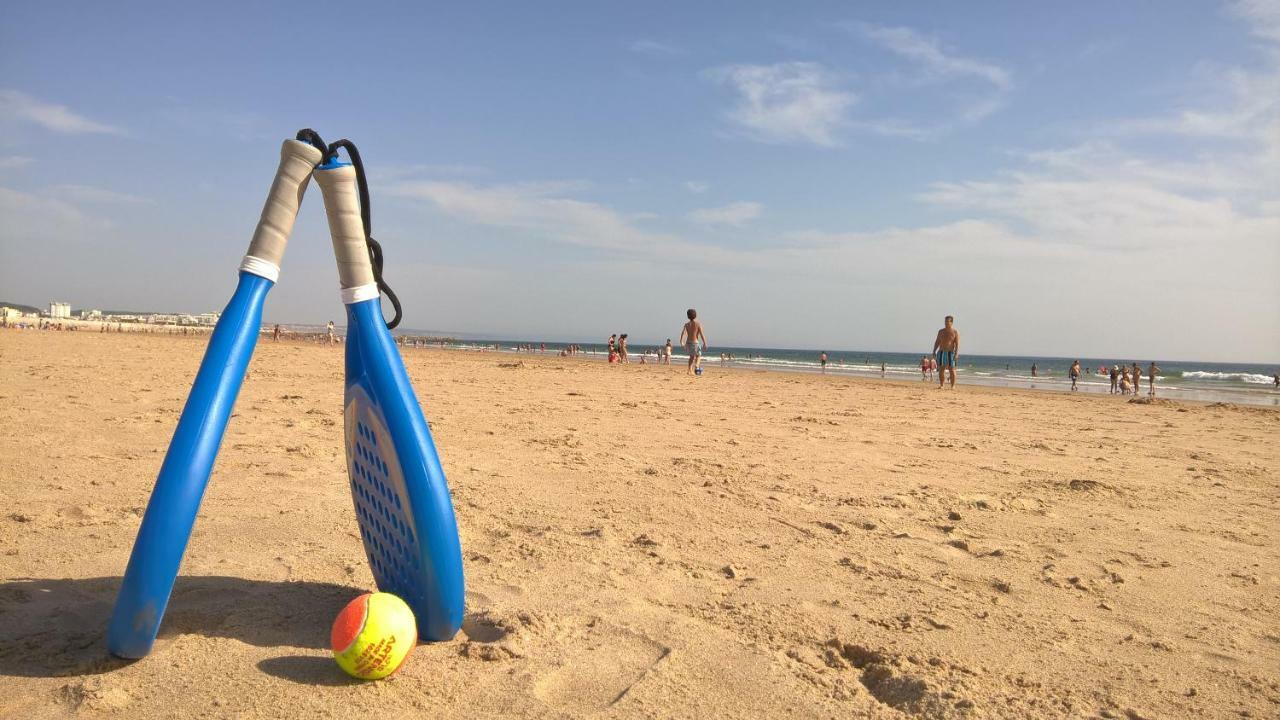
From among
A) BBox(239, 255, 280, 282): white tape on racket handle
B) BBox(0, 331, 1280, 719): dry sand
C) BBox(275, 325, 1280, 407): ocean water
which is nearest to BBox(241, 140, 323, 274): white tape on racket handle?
BBox(239, 255, 280, 282): white tape on racket handle

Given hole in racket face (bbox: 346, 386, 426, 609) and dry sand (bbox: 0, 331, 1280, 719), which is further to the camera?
hole in racket face (bbox: 346, 386, 426, 609)

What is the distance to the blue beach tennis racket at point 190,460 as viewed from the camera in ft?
8.21

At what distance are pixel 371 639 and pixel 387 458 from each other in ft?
2.15

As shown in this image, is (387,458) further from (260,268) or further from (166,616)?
(166,616)

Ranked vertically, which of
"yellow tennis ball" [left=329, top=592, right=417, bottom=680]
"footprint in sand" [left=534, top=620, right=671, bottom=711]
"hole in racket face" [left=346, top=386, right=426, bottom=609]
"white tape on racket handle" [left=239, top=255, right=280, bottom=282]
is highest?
"white tape on racket handle" [left=239, top=255, right=280, bottom=282]

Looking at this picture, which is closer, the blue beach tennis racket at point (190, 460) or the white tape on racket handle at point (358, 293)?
A: the blue beach tennis racket at point (190, 460)

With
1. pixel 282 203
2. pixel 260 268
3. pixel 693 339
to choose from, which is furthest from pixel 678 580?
pixel 693 339

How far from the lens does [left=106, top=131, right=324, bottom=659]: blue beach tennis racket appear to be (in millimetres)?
2504

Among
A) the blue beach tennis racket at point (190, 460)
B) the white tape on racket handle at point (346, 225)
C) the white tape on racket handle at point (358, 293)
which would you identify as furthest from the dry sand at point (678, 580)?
the white tape on racket handle at point (346, 225)

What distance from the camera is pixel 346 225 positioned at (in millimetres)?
3000

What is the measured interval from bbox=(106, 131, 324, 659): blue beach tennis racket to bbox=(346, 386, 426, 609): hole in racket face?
44 centimetres

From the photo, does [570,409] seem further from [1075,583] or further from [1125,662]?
[1125,662]

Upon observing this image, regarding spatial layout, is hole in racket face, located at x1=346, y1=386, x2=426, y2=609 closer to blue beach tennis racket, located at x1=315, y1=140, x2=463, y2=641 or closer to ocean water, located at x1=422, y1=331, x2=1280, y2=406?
blue beach tennis racket, located at x1=315, y1=140, x2=463, y2=641

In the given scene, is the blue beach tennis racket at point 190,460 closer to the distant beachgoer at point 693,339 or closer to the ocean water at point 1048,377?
the distant beachgoer at point 693,339
